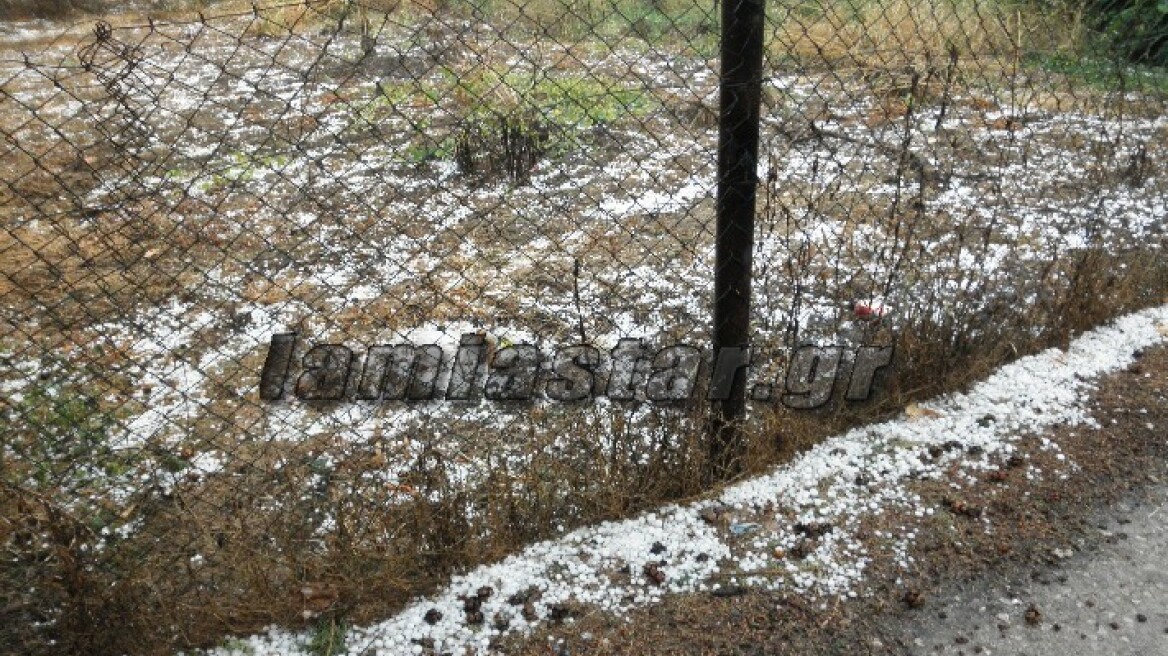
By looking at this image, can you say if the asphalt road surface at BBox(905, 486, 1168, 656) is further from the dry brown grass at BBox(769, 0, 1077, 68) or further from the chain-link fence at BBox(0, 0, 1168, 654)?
the dry brown grass at BBox(769, 0, 1077, 68)

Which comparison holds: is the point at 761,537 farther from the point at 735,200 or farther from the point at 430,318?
the point at 430,318

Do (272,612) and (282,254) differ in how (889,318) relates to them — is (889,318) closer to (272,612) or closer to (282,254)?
(272,612)

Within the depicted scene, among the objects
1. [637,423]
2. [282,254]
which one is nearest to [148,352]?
[282,254]

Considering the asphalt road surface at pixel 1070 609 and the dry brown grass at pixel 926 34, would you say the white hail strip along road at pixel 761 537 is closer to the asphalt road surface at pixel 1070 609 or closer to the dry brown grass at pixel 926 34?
the asphalt road surface at pixel 1070 609

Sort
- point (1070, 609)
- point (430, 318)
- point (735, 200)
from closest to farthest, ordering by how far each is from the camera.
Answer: point (1070, 609) → point (735, 200) → point (430, 318)

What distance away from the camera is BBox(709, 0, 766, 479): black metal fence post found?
2.31 metres

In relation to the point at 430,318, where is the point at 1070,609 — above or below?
above

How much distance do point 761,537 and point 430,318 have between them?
1732 millimetres

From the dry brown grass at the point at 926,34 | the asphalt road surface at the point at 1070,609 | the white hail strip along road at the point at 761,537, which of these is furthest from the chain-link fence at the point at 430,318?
the asphalt road surface at the point at 1070,609

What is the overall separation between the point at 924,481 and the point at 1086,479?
0.50m

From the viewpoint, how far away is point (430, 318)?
3.71m

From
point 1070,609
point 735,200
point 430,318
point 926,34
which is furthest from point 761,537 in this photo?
point 926,34

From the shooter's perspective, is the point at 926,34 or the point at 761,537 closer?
the point at 761,537

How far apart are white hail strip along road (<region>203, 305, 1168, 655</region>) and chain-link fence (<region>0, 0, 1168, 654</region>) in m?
0.07
